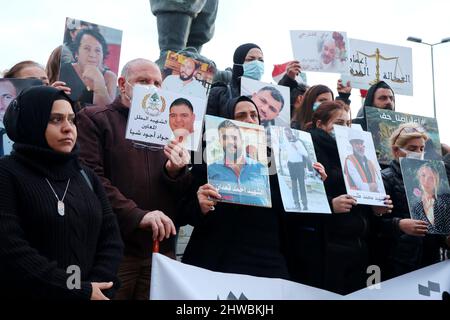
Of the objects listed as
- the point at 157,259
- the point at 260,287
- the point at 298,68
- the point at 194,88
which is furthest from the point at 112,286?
the point at 298,68

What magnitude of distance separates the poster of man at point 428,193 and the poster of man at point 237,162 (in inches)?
44.2

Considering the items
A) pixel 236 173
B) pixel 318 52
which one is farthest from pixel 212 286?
pixel 318 52

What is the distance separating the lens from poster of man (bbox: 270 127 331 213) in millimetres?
3714

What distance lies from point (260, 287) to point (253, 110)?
1.14 metres

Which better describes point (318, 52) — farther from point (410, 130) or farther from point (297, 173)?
point (297, 173)

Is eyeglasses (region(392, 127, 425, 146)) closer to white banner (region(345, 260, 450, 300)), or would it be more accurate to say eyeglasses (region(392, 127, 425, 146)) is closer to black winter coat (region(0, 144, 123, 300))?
white banner (region(345, 260, 450, 300))

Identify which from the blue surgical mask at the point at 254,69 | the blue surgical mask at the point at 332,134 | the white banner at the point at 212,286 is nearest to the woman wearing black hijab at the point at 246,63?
the blue surgical mask at the point at 254,69

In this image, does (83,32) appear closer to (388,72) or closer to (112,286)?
(112,286)

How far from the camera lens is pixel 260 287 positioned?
11.0 feet

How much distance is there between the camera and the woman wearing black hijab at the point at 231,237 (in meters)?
3.51

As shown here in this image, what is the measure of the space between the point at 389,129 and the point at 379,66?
53.9 inches

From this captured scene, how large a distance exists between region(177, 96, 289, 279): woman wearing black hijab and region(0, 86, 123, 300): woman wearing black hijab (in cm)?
72

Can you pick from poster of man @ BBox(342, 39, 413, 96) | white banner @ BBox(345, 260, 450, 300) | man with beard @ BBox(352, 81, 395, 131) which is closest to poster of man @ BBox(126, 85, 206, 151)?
white banner @ BBox(345, 260, 450, 300)

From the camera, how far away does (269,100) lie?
14.9ft
